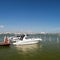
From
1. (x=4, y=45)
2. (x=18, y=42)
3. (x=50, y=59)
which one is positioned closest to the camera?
(x=50, y=59)

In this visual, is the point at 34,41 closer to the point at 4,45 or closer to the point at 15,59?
the point at 4,45

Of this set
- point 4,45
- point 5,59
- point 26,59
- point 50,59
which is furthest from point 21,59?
point 4,45

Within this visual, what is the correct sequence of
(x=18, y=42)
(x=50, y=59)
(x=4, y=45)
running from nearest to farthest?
(x=50, y=59), (x=4, y=45), (x=18, y=42)

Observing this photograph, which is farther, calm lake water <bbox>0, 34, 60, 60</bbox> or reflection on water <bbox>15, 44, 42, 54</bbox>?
reflection on water <bbox>15, 44, 42, 54</bbox>

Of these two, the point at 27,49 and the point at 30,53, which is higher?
the point at 27,49

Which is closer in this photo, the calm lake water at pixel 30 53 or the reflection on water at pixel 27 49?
the calm lake water at pixel 30 53

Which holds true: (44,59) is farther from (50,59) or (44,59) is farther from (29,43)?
(29,43)

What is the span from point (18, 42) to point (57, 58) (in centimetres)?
1862

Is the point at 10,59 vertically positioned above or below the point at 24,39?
below

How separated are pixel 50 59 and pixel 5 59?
7.19 m

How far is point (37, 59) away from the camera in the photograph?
19.6m

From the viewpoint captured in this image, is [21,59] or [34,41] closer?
[21,59]

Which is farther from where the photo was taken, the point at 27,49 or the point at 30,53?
the point at 27,49

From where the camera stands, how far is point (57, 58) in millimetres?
20234
